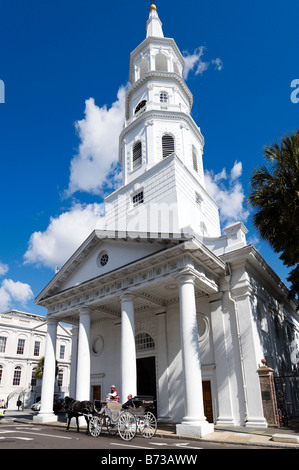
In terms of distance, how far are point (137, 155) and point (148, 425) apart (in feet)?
64.0

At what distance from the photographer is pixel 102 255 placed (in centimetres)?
1970

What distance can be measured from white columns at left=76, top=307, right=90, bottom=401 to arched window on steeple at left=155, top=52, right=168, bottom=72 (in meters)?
22.0

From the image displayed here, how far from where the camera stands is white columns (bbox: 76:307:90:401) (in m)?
17.4

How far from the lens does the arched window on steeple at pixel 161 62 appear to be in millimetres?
29531

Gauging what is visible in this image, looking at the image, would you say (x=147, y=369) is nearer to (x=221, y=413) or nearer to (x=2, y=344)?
(x=221, y=413)

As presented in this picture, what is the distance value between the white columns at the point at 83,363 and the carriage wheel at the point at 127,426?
6672mm

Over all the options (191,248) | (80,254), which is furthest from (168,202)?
(191,248)

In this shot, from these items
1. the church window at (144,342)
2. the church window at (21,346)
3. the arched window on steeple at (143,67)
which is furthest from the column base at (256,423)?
the church window at (21,346)

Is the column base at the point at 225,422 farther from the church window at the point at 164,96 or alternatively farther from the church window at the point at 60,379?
the church window at the point at 60,379

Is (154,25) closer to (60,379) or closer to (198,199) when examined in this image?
(198,199)

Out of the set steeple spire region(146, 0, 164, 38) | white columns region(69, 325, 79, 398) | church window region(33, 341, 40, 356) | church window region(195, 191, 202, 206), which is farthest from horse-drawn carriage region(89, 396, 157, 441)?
church window region(33, 341, 40, 356)

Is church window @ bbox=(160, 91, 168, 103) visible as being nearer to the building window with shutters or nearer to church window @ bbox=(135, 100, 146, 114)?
church window @ bbox=(135, 100, 146, 114)

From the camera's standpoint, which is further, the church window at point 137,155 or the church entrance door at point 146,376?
the church window at point 137,155
